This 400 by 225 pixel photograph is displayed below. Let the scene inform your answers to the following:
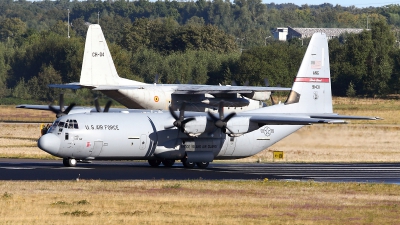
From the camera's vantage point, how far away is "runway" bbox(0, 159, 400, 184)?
28703 millimetres

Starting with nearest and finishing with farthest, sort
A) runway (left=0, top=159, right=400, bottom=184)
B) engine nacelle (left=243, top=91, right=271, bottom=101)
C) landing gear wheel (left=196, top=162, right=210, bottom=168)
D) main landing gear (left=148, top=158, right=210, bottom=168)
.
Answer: runway (left=0, top=159, right=400, bottom=184) → main landing gear (left=148, top=158, right=210, bottom=168) → landing gear wheel (left=196, top=162, right=210, bottom=168) → engine nacelle (left=243, top=91, right=271, bottom=101)

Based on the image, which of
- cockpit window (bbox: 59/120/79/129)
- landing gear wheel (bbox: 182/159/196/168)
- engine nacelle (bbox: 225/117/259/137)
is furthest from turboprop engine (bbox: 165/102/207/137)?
cockpit window (bbox: 59/120/79/129)

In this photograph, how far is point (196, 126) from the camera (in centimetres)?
3256

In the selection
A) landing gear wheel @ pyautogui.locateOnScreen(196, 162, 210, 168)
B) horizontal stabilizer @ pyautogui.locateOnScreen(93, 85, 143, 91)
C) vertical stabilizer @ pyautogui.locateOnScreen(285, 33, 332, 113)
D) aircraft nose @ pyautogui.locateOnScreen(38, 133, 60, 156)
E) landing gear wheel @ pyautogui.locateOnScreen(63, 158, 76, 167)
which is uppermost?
vertical stabilizer @ pyautogui.locateOnScreen(285, 33, 332, 113)

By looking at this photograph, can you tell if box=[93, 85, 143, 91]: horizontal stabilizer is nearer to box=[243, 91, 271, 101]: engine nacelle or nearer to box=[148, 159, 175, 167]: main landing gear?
box=[243, 91, 271, 101]: engine nacelle

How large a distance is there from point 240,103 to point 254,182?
24.2 metres

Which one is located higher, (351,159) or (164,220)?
(164,220)

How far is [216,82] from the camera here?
87.5 m

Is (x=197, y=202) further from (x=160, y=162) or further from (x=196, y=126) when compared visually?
(x=160, y=162)

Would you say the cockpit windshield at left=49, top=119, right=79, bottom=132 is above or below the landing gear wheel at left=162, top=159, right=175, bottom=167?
above

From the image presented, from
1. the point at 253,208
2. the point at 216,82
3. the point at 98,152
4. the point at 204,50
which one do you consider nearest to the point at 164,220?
the point at 253,208

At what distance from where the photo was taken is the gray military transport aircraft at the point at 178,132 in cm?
3080

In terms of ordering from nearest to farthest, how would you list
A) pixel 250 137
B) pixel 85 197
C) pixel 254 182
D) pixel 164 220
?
1. pixel 164 220
2. pixel 85 197
3. pixel 254 182
4. pixel 250 137

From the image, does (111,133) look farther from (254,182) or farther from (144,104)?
(144,104)
